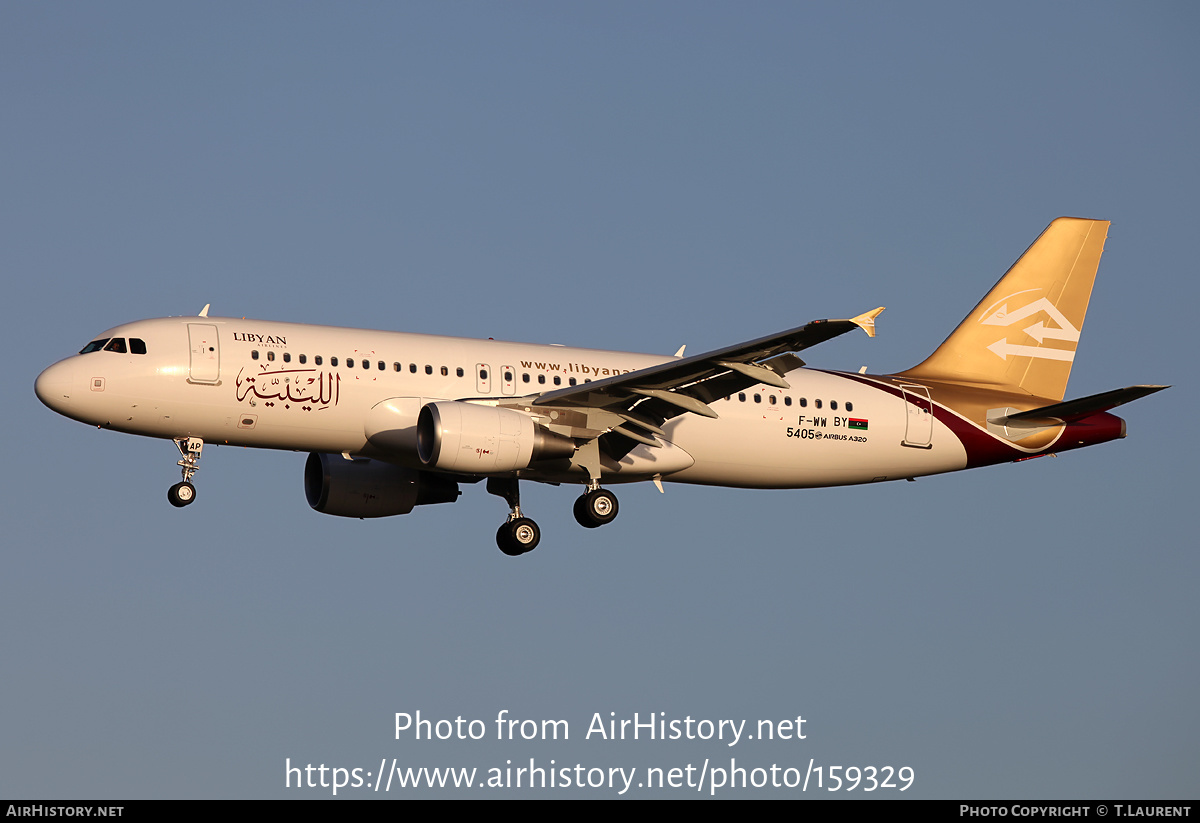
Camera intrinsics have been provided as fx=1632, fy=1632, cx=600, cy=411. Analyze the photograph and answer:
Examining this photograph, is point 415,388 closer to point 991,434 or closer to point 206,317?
point 206,317

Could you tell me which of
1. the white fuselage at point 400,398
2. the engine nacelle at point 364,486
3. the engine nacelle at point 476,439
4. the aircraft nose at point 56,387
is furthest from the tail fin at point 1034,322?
the aircraft nose at point 56,387

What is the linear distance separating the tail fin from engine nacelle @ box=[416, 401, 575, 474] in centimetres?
1273

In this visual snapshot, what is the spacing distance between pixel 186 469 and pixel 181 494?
0.60 m

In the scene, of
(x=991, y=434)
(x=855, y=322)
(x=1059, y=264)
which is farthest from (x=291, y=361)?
(x=1059, y=264)

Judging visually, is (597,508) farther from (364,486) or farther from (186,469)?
(186,469)

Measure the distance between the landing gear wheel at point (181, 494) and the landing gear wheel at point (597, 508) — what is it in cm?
949

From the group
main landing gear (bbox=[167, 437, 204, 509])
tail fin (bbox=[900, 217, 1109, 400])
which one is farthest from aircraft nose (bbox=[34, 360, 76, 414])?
tail fin (bbox=[900, 217, 1109, 400])

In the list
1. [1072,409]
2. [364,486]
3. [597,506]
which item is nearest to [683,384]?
[597,506]

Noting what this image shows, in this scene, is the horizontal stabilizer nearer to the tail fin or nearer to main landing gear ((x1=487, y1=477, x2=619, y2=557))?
the tail fin

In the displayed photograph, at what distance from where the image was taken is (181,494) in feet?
125

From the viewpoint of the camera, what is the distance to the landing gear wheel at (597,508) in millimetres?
40656

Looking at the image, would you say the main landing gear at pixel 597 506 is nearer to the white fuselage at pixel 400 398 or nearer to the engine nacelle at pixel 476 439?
the white fuselage at pixel 400 398

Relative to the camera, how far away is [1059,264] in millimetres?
47375

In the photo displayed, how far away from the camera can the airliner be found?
37.5 meters
